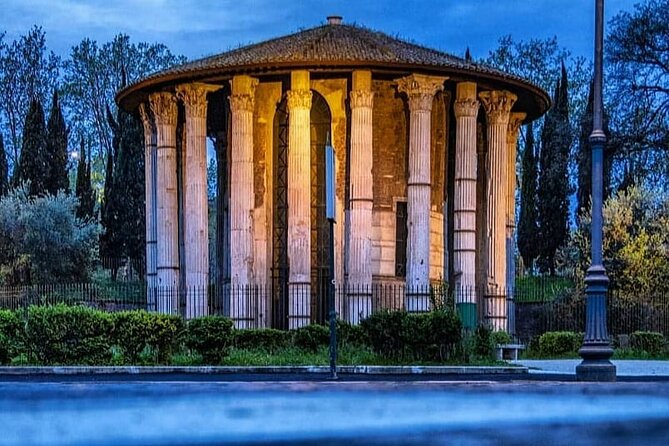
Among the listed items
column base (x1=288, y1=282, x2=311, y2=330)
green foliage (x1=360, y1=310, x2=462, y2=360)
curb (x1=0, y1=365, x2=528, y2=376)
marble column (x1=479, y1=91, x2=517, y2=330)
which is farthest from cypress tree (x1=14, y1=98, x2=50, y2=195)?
green foliage (x1=360, y1=310, x2=462, y2=360)

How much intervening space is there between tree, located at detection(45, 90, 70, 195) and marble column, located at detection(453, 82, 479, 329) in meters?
23.5

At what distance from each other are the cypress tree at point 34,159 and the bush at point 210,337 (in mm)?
30190

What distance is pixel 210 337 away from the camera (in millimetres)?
23172

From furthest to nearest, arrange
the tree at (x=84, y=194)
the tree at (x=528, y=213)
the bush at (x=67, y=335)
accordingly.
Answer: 1. the tree at (x=84, y=194)
2. the tree at (x=528, y=213)
3. the bush at (x=67, y=335)

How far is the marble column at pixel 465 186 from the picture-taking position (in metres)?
33.3

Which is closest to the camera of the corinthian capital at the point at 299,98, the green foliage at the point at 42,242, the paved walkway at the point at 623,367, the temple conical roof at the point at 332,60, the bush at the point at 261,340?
the paved walkway at the point at 623,367

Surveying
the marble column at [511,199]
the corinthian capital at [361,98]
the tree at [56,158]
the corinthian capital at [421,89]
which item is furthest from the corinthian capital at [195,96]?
the tree at [56,158]

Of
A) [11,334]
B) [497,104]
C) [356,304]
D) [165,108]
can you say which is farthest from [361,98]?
[11,334]

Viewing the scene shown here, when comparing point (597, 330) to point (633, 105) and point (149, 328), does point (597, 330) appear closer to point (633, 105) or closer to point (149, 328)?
point (149, 328)

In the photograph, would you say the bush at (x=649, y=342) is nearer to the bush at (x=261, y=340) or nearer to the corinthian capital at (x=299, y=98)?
the bush at (x=261, y=340)

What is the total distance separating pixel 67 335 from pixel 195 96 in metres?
12.2

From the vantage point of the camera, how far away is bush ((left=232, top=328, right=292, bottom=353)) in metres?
26.2

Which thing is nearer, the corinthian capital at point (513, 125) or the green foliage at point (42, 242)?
the corinthian capital at point (513, 125)

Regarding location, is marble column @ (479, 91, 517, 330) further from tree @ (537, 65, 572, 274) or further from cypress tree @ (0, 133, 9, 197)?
cypress tree @ (0, 133, 9, 197)
